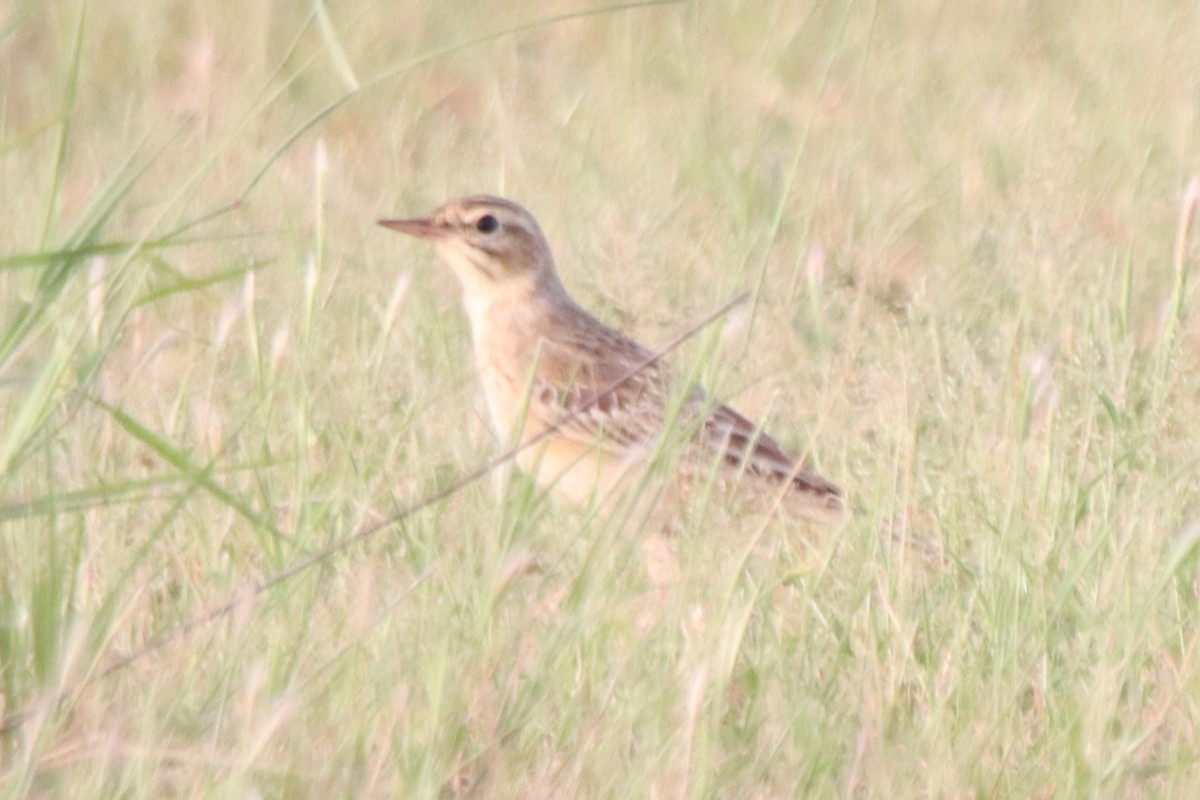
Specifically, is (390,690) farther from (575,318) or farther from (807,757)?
(575,318)

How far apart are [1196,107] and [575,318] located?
9.18 feet

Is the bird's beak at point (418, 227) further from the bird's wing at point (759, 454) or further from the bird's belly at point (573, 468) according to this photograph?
the bird's wing at point (759, 454)

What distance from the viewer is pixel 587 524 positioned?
3764 mm

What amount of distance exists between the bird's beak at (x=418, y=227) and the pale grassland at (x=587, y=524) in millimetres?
222

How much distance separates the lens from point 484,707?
3254mm

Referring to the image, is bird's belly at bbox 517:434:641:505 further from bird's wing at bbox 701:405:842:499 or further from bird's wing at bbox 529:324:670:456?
bird's wing at bbox 701:405:842:499

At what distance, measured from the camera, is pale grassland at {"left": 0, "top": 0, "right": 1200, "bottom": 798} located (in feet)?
10.6

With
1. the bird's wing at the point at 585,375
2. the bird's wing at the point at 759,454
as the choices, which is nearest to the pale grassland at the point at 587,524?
the bird's wing at the point at 759,454

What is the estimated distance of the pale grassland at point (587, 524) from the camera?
3246 millimetres

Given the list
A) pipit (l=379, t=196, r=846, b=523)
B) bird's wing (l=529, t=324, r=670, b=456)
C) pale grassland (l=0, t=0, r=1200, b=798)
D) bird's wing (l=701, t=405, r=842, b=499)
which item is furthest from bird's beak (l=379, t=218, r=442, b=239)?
bird's wing (l=701, t=405, r=842, b=499)

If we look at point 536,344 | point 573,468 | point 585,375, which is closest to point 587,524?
point 573,468

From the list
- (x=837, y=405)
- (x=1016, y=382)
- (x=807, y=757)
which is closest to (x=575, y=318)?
(x=837, y=405)

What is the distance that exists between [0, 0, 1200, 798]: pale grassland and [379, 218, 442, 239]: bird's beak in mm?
222

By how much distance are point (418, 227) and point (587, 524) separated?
252 cm
